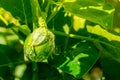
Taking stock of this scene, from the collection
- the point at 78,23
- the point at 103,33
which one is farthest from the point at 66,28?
the point at 103,33

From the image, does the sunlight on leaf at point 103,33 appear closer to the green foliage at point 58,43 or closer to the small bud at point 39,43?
the green foliage at point 58,43

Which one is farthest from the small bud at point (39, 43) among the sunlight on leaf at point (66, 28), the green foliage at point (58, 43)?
the sunlight on leaf at point (66, 28)

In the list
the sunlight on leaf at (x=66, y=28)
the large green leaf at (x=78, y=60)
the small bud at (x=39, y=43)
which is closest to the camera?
the small bud at (x=39, y=43)

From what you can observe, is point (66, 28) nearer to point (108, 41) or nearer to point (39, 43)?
point (108, 41)

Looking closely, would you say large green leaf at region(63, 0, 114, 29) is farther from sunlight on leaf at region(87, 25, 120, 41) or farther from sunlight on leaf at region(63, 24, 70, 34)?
sunlight on leaf at region(63, 24, 70, 34)

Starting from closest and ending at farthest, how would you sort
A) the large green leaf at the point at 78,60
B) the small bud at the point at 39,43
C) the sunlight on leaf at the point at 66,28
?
the small bud at the point at 39,43, the large green leaf at the point at 78,60, the sunlight on leaf at the point at 66,28

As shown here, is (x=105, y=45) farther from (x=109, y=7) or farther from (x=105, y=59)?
(x=109, y=7)

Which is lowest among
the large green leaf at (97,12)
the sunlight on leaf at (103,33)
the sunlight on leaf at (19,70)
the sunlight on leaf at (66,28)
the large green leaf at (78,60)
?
the sunlight on leaf at (19,70)

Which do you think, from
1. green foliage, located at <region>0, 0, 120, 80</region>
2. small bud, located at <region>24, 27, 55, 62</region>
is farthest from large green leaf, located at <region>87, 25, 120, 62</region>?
small bud, located at <region>24, 27, 55, 62</region>

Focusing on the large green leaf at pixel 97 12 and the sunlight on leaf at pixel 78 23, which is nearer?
the large green leaf at pixel 97 12
